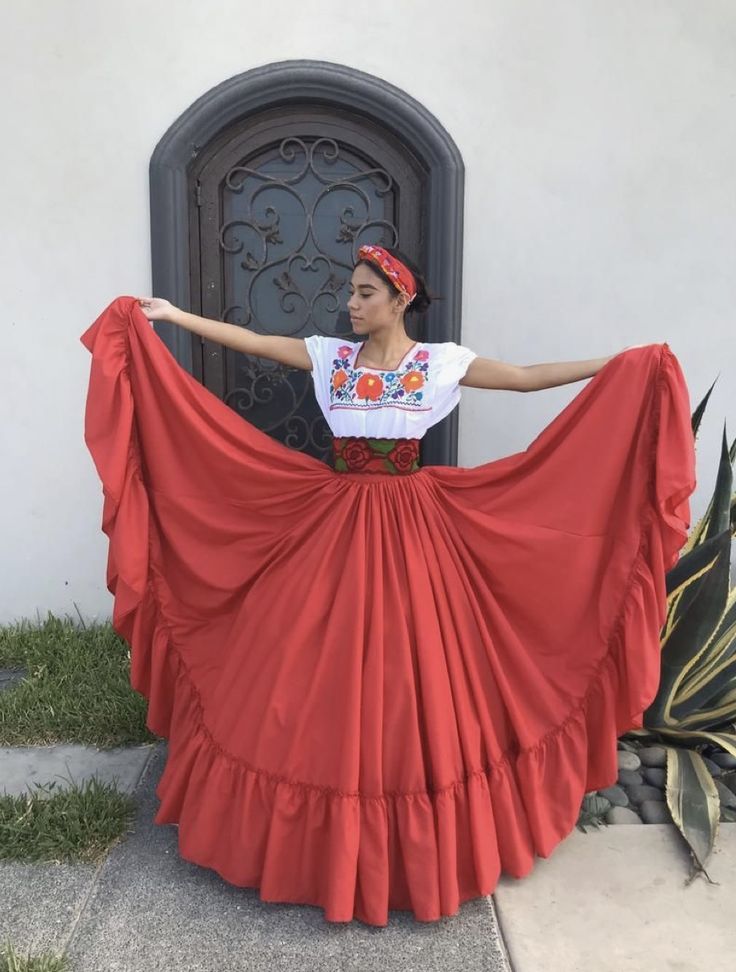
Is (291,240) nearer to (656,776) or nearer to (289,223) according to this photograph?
(289,223)

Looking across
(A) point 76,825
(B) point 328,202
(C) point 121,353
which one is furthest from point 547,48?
(A) point 76,825

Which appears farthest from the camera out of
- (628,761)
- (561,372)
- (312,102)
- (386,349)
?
(312,102)

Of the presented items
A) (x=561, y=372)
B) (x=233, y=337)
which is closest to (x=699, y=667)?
(x=561, y=372)

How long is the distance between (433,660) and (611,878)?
35.0 inches

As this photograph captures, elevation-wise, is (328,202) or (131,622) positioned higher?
(328,202)

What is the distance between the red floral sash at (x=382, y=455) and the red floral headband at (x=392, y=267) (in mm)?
478

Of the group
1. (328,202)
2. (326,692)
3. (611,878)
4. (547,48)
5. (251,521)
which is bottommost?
(611,878)

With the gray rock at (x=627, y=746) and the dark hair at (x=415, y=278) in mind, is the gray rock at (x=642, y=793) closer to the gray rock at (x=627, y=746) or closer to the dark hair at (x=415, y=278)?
the gray rock at (x=627, y=746)

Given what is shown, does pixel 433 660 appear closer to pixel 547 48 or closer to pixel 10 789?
pixel 10 789

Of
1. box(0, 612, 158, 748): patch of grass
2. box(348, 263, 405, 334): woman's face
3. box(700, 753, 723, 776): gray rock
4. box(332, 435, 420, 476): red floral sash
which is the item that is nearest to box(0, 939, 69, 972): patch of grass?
box(0, 612, 158, 748): patch of grass

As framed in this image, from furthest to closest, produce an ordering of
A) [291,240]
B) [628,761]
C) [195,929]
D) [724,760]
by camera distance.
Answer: [291,240]
[724,760]
[628,761]
[195,929]

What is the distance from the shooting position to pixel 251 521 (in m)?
2.59

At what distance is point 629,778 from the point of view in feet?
9.32

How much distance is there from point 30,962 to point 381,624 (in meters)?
1.22
